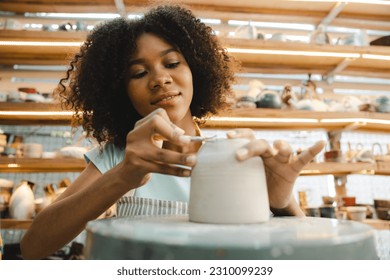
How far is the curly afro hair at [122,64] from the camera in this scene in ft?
3.51

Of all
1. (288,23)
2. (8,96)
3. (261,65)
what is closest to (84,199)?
(8,96)

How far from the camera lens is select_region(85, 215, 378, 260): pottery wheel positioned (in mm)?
392

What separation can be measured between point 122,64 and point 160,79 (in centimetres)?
24

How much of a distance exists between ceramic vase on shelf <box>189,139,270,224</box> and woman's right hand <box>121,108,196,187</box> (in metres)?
0.04

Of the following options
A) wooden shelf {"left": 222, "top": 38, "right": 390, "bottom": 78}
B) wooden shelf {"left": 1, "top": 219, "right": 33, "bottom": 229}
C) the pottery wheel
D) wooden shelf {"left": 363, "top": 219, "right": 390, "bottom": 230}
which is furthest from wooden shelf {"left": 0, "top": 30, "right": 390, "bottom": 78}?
the pottery wheel

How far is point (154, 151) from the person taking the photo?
1.93 feet

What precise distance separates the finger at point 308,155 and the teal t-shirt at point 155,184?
1.54 feet

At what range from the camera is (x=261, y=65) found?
2.43m

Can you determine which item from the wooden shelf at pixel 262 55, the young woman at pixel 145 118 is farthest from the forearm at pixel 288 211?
the wooden shelf at pixel 262 55

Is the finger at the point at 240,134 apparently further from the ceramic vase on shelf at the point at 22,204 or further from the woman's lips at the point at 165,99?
the ceramic vase on shelf at the point at 22,204

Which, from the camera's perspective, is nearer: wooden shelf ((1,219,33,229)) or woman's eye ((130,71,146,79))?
woman's eye ((130,71,146,79))

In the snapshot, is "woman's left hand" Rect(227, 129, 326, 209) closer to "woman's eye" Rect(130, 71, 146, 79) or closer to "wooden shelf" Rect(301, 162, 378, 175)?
"woman's eye" Rect(130, 71, 146, 79)

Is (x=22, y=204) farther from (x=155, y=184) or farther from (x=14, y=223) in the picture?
(x=155, y=184)

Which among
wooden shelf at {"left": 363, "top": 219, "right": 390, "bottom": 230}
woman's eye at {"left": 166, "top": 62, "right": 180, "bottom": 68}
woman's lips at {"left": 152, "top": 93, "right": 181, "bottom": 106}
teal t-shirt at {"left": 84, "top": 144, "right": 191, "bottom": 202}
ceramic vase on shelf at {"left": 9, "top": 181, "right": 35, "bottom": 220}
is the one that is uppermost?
woman's eye at {"left": 166, "top": 62, "right": 180, "bottom": 68}
